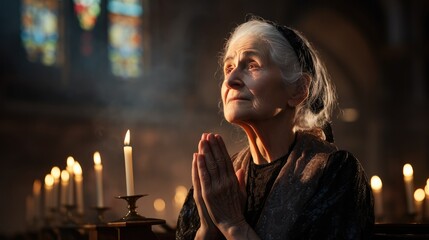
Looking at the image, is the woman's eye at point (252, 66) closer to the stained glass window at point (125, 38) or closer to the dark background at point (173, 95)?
the dark background at point (173, 95)

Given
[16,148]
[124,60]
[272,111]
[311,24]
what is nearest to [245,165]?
[272,111]

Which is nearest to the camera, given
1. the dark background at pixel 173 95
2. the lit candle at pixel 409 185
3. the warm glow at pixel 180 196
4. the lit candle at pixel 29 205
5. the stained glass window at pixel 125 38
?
the lit candle at pixel 409 185

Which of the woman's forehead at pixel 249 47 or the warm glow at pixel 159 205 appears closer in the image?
the woman's forehead at pixel 249 47

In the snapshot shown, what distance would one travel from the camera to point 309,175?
246 cm

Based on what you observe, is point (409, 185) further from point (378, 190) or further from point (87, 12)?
point (87, 12)

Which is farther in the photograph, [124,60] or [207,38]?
[207,38]

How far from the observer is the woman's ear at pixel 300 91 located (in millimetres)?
2635

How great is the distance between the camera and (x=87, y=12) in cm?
1476

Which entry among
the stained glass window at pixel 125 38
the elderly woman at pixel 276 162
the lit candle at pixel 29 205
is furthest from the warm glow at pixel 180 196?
the elderly woman at pixel 276 162

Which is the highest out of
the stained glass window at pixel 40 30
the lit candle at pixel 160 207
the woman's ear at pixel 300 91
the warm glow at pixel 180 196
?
the stained glass window at pixel 40 30

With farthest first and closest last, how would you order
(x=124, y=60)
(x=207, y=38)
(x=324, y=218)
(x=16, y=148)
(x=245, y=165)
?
(x=207, y=38), (x=124, y=60), (x=16, y=148), (x=245, y=165), (x=324, y=218)

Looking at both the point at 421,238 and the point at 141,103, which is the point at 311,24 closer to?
the point at 141,103

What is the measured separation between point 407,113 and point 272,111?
1675 cm

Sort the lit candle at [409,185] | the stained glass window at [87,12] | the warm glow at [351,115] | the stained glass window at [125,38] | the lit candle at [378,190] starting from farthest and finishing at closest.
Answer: the warm glow at [351,115] < the stained glass window at [125,38] < the stained glass window at [87,12] < the lit candle at [378,190] < the lit candle at [409,185]
